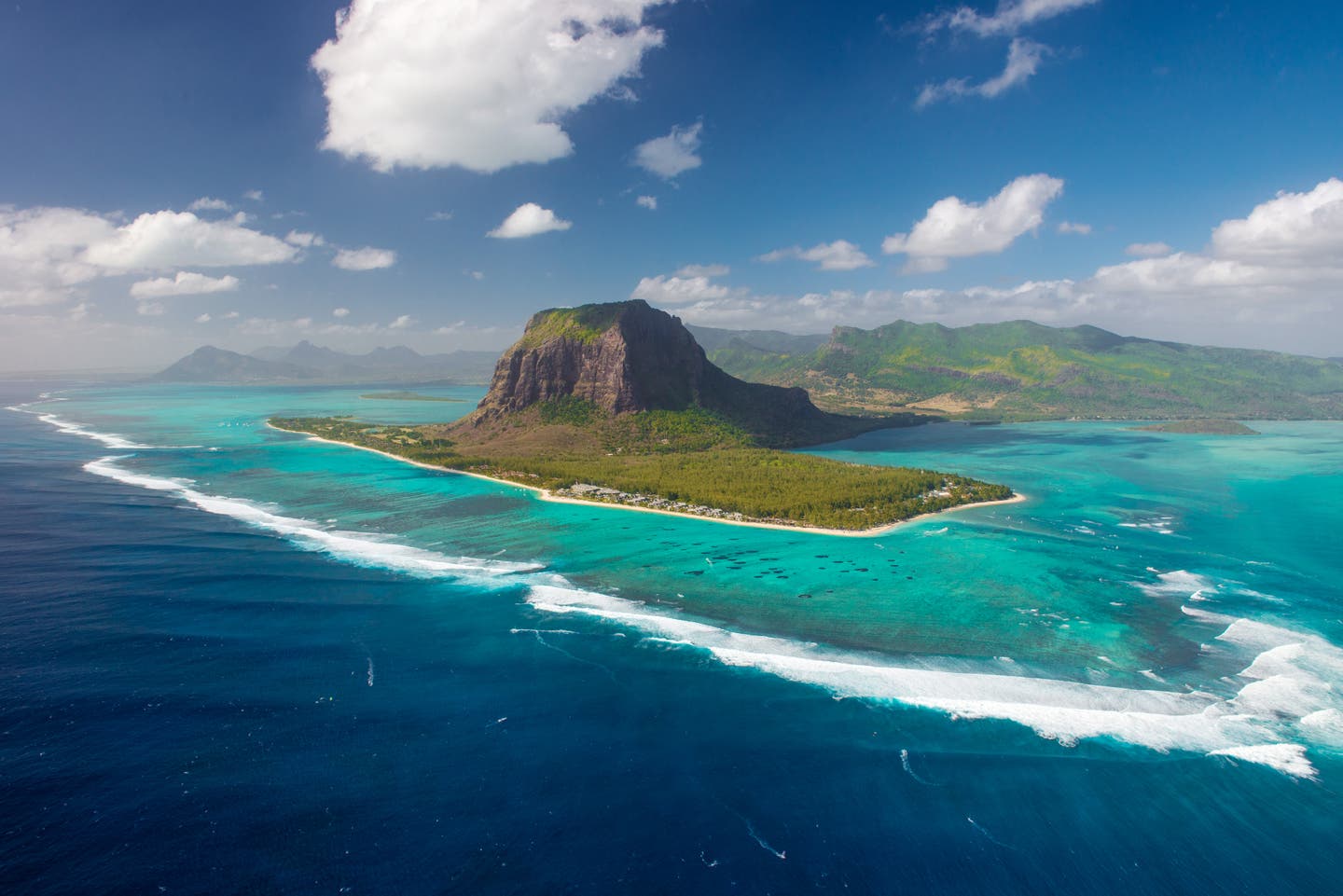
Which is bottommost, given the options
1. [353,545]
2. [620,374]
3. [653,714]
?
[653,714]

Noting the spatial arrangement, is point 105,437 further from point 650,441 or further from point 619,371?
point 650,441

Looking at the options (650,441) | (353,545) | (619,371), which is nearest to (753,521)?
(353,545)

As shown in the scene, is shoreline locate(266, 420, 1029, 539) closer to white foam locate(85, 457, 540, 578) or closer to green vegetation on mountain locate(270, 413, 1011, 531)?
green vegetation on mountain locate(270, 413, 1011, 531)

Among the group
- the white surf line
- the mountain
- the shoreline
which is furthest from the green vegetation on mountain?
the white surf line

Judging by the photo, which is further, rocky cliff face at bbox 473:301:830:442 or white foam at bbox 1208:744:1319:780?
rocky cliff face at bbox 473:301:830:442

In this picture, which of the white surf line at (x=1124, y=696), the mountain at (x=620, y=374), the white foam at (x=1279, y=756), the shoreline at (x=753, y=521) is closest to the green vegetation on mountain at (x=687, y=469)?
the shoreline at (x=753, y=521)
